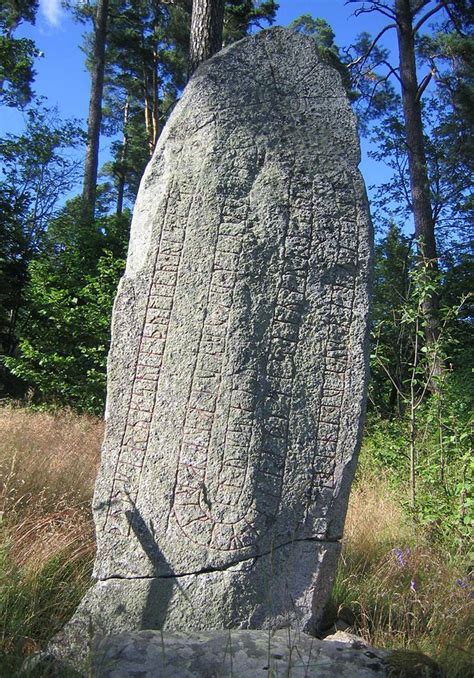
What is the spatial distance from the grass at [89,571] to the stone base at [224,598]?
280 millimetres

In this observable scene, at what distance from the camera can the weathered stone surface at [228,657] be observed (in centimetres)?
193

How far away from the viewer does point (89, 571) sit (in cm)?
308

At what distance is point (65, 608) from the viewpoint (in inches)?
110

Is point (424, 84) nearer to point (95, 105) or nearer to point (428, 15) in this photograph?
point (428, 15)

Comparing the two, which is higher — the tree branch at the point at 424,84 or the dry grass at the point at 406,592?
the tree branch at the point at 424,84

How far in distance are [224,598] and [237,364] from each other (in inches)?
37.3

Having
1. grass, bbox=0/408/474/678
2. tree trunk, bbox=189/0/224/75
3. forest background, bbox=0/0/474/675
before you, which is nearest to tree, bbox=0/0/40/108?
forest background, bbox=0/0/474/675

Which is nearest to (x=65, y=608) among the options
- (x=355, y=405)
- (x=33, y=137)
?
(x=355, y=405)

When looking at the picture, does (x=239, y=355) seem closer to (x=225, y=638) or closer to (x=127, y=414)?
(x=127, y=414)

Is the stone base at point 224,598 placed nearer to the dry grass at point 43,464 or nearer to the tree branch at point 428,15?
the dry grass at point 43,464

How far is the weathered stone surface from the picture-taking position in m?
1.93

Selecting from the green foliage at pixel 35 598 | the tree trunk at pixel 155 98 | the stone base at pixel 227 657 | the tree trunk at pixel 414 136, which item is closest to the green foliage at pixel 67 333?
the tree trunk at pixel 414 136

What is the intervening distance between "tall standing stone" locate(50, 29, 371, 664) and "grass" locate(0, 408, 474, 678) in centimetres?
29

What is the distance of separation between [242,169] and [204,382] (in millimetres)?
999
